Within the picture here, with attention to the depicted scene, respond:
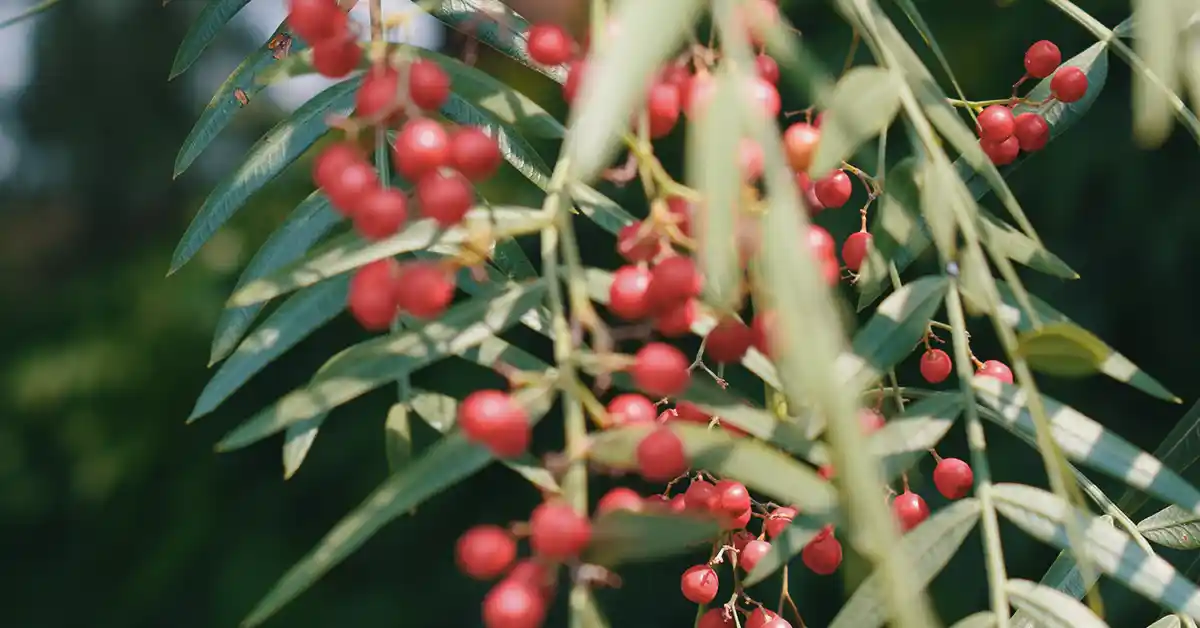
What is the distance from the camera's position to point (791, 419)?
1.04 feet

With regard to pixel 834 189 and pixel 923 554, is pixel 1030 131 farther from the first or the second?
pixel 923 554

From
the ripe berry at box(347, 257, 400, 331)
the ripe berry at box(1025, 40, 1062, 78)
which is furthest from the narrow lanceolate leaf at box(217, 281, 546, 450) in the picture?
the ripe berry at box(1025, 40, 1062, 78)

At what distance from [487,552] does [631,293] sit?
0.22 ft

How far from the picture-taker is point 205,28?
1.55ft

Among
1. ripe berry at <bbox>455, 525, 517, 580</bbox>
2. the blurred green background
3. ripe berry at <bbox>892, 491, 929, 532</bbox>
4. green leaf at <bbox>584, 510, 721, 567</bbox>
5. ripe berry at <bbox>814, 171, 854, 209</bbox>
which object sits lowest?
the blurred green background

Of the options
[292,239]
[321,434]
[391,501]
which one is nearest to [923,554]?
[391,501]

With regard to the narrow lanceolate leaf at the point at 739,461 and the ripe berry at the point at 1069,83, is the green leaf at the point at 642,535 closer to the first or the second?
the narrow lanceolate leaf at the point at 739,461

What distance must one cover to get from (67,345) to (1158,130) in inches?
77.1

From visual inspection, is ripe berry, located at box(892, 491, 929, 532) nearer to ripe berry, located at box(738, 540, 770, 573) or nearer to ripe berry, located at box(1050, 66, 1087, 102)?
ripe berry, located at box(738, 540, 770, 573)

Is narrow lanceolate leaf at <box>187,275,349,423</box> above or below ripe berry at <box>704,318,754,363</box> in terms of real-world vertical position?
below

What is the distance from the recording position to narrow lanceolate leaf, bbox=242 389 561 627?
267 mm

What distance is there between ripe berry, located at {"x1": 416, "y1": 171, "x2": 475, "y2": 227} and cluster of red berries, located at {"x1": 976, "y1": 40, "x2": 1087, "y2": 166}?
0.83 feet

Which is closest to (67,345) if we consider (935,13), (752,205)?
(935,13)

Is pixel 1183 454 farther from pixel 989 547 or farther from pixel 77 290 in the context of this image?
pixel 77 290
